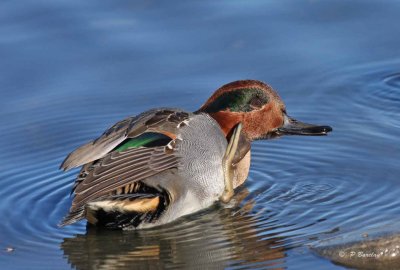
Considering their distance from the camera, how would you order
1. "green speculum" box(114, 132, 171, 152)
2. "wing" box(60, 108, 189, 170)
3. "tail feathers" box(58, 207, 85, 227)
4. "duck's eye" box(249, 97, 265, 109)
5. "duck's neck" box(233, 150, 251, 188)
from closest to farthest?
"tail feathers" box(58, 207, 85, 227), "wing" box(60, 108, 189, 170), "green speculum" box(114, 132, 171, 152), "duck's neck" box(233, 150, 251, 188), "duck's eye" box(249, 97, 265, 109)

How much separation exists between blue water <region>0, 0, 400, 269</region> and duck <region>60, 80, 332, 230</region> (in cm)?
15

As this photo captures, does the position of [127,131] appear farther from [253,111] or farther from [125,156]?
[253,111]

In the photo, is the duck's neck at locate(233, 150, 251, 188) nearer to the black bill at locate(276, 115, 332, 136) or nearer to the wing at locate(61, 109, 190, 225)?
the black bill at locate(276, 115, 332, 136)

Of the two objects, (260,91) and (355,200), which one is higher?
(260,91)

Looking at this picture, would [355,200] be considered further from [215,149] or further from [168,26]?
[168,26]

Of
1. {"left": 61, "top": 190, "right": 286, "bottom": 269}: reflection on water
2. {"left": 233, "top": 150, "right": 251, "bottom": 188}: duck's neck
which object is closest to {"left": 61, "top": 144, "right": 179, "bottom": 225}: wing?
{"left": 61, "top": 190, "right": 286, "bottom": 269}: reflection on water

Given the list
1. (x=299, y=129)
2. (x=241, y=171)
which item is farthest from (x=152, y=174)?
(x=299, y=129)

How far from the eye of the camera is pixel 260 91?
29.0 ft

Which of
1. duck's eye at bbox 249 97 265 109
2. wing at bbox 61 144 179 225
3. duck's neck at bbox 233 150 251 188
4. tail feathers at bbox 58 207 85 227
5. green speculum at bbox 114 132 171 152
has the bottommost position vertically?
tail feathers at bbox 58 207 85 227

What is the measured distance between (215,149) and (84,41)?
121 inches

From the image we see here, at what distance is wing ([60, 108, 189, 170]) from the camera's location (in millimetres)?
7906

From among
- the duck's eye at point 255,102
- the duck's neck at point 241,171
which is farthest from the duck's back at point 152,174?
the duck's eye at point 255,102

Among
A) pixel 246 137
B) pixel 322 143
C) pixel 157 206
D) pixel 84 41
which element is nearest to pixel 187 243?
pixel 157 206

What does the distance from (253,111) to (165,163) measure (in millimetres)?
1182
